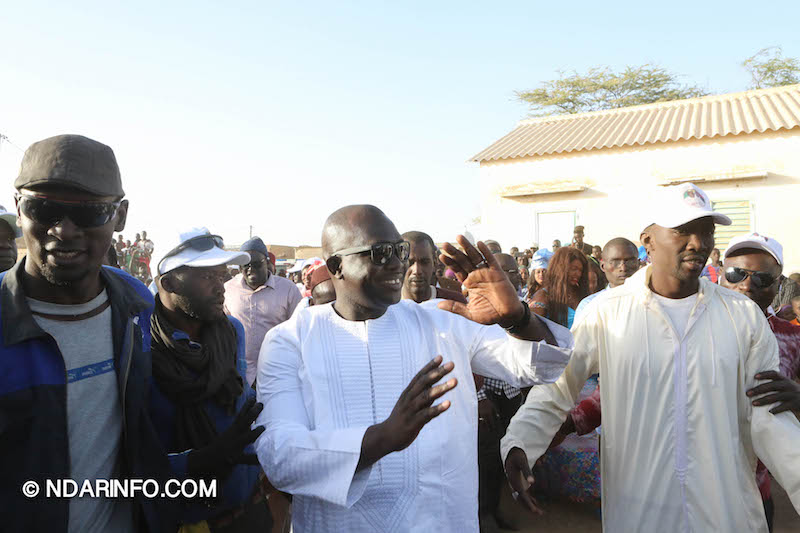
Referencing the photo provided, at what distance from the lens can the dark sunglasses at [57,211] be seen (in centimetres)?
184

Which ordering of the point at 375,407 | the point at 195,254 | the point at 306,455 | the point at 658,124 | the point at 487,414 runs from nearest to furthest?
the point at 306,455
the point at 375,407
the point at 195,254
the point at 487,414
the point at 658,124

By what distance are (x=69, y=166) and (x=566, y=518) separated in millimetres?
4361

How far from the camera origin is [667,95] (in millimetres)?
24875

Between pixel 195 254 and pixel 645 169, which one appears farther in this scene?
pixel 645 169

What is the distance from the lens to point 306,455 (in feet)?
5.65

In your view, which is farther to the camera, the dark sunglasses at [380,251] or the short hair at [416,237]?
the short hair at [416,237]

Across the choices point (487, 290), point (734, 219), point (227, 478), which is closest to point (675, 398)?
point (487, 290)

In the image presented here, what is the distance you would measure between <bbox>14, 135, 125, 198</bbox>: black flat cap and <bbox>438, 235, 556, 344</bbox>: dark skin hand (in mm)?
1181

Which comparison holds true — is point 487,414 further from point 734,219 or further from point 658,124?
point 658,124

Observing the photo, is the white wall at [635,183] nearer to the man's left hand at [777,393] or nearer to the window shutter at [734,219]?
the window shutter at [734,219]

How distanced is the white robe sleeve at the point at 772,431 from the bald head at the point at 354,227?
1.65 meters

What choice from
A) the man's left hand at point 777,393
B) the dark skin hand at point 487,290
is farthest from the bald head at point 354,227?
the man's left hand at point 777,393

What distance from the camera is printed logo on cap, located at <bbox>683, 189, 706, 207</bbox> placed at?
8.32 ft

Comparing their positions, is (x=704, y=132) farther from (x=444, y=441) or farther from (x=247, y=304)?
(x=444, y=441)
